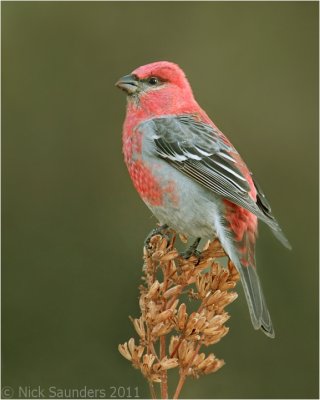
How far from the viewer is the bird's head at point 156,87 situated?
543cm

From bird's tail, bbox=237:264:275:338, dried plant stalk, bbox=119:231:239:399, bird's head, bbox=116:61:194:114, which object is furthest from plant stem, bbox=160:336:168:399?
bird's head, bbox=116:61:194:114

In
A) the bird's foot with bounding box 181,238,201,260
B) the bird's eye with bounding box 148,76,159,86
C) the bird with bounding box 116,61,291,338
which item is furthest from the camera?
the bird's eye with bounding box 148,76,159,86

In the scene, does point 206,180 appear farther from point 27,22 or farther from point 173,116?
point 27,22

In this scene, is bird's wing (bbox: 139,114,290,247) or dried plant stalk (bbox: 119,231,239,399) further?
bird's wing (bbox: 139,114,290,247)

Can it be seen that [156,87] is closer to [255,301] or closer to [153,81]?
[153,81]

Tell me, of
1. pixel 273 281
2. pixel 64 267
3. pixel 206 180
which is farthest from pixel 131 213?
pixel 206 180

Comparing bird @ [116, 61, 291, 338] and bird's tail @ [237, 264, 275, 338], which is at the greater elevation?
bird @ [116, 61, 291, 338]

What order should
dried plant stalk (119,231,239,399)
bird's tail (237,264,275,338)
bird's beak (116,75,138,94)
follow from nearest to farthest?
dried plant stalk (119,231,239,399) → bird's tail (237,264,275,338) → bird's beak (116,75,138,94)

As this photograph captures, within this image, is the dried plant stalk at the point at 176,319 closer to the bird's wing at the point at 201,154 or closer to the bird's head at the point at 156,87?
the bird's wing at the point at 201,154

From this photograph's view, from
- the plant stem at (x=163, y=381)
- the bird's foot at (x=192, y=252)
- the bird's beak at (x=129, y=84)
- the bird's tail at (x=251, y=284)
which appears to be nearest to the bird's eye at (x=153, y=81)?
the bird's beak at (x=129, y=84)

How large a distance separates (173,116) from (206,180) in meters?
0.68

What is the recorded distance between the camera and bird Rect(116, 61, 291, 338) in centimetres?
477

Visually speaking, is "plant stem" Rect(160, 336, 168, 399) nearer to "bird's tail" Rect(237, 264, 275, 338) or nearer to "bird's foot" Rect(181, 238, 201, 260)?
"bird's tail" Rect(237, 264, 275, 338)

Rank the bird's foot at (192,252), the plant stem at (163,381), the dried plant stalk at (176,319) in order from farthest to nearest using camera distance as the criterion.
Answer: the bird's foot at (192,252) < the dried plant stalk at (176,319) < the plant stem at (163,381)
